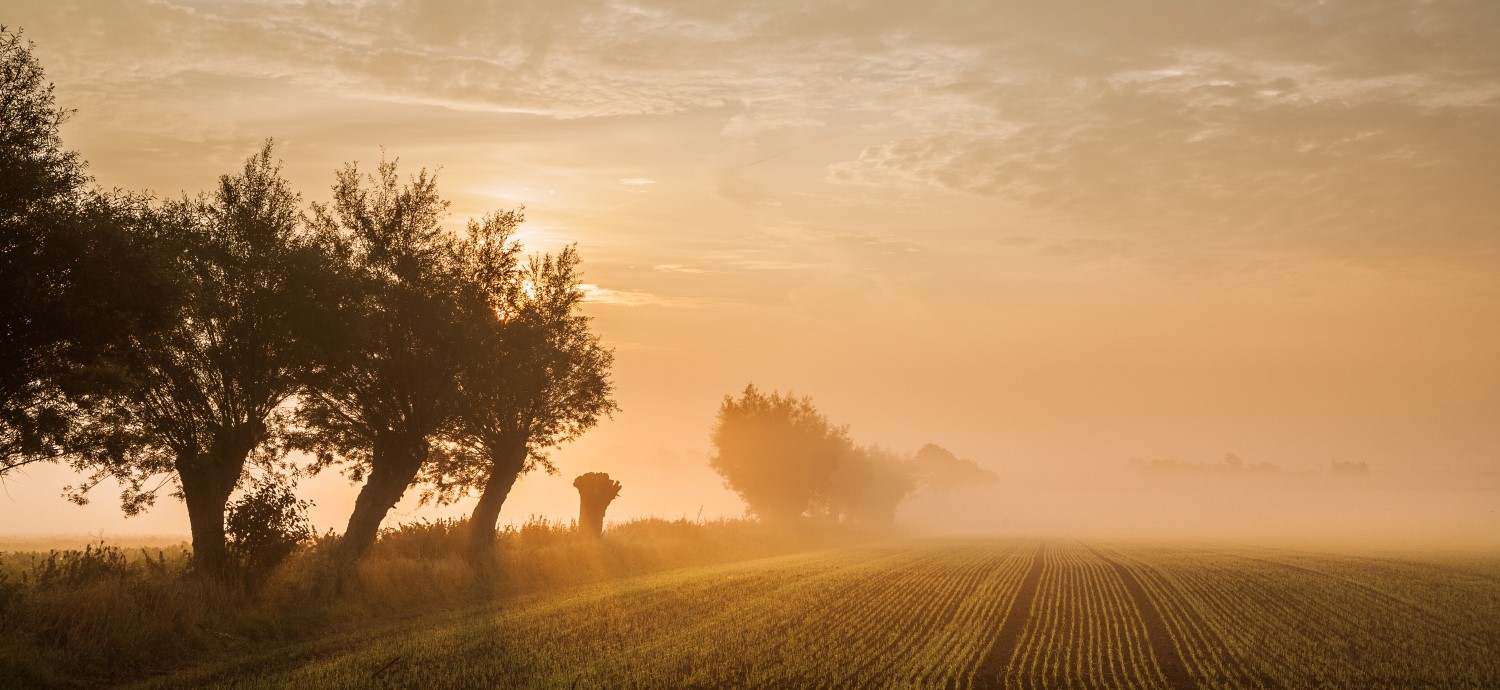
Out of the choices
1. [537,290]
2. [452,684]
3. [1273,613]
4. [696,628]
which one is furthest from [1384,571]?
[452,684]

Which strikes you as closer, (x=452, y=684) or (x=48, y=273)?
(x=452, y=684)

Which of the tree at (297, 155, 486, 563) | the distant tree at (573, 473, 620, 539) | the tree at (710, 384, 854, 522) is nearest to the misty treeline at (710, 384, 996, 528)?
the tree at (710, 384, 854, 522)

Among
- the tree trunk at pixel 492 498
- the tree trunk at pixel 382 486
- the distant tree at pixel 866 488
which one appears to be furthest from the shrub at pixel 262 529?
the distant tree at pixel 866 488

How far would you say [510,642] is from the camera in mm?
A: 16062

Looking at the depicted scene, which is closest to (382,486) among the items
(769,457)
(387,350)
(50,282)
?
(387,350)

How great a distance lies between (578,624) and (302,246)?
14.3m

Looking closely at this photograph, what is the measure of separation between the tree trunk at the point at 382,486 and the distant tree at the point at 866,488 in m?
56.6

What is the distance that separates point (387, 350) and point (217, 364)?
508cm

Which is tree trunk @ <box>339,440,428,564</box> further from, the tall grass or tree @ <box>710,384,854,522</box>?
tree @ <box>710,384,854,522</box>

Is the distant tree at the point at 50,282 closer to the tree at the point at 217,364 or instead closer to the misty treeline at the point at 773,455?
the tree at the point at 217,364

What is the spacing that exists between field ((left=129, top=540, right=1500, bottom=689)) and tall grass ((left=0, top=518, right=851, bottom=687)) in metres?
1.49

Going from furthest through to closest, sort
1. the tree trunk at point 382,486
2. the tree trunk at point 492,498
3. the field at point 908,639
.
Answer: the tree trunk at point 492,498 → the tree trunk at point 382,486 → the field at point 908,639

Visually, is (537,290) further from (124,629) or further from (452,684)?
(452,684)

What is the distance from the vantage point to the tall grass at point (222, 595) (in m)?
14.1
